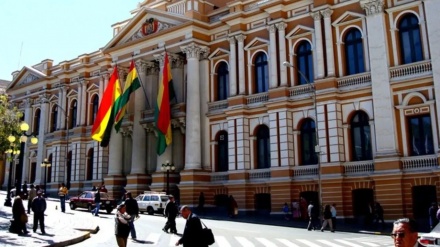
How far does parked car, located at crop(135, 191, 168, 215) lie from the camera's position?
3375 cm

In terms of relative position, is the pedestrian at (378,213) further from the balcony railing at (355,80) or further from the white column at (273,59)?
the white column at (273,59)

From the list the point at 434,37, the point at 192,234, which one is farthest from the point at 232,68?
the point at 192,234

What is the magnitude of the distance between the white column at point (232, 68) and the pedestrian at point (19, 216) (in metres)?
21.5

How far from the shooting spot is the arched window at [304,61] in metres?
34.4

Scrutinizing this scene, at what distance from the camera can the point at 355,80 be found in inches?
1228

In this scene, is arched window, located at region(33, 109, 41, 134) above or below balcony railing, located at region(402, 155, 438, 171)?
above

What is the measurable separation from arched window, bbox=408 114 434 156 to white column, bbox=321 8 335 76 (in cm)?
626

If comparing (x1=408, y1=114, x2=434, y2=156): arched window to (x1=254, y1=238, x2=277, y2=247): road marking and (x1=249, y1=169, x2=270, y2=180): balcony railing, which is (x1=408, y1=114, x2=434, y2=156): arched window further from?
(x1=254, y1=238, x2=277, y2=247): road marking

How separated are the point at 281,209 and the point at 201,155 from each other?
362 inches

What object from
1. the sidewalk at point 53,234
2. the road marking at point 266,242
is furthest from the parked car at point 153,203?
the road marking at point 266,242

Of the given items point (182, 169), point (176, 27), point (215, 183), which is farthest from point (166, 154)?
point (176, 27)

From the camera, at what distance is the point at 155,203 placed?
33.9m

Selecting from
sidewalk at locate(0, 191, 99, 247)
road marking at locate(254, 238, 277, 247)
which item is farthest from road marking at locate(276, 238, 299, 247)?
sidewalk at locate(0, 191, 99, 247)

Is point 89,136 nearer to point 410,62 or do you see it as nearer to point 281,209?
point 281,209
